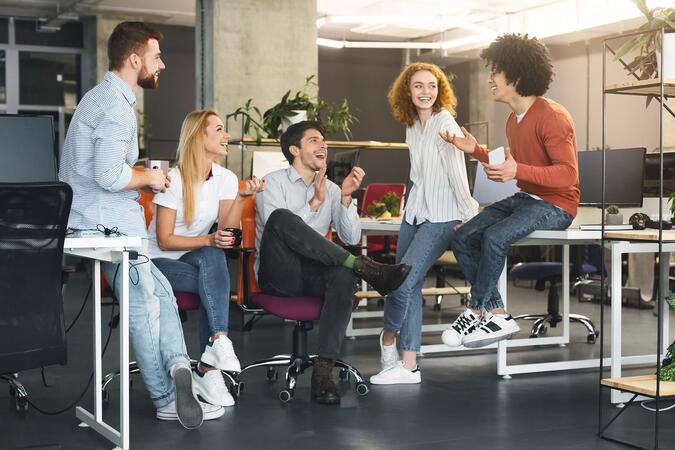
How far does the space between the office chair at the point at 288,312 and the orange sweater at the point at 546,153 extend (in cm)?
96

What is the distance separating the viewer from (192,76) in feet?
49.4

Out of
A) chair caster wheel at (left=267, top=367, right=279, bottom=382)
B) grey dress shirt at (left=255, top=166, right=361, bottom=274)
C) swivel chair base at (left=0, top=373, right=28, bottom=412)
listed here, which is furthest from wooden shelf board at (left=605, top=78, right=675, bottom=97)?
swivel chair base at (left=0, top=373, right=28, bottom=412)

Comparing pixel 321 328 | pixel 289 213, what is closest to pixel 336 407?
pixel 321 328

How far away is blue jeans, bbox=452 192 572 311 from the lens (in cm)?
385

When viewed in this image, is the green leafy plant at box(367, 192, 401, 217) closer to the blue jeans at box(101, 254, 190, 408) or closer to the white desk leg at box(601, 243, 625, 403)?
the white desk leg at box(601, 243, 625, 403)

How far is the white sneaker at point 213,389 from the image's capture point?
371cm

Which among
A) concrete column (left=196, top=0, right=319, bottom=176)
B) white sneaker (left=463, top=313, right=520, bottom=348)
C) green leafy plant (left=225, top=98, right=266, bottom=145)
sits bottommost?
white sneaker (left=463, top=313, right=520, bottom=348)

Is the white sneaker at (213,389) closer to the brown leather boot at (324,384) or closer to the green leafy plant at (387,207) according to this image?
the brown leather boot at (324,384)

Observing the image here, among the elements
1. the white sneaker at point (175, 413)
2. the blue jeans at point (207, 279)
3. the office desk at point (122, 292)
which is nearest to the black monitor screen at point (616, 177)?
the blue jeans at point (207, 279)

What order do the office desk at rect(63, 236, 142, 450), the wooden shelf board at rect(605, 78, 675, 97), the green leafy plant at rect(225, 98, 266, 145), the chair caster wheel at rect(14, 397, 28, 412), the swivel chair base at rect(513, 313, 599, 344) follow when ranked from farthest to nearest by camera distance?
the green leafy plant at rect(225, 98, 266, 145) → the swivel chair base at rect(513, 313, 599, 344) → the chair caster wheel at rect(14, 397, 28, 412) → the wooden shelf board at rect(605, 78, 675, 97) → the office desk at rect(63, 236, 142, 450)

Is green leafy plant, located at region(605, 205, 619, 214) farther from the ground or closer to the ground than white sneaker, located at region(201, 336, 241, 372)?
farther from the ground

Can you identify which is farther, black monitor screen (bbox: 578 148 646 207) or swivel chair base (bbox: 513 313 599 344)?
swivel chair base (bbox: 513 313 599 344)

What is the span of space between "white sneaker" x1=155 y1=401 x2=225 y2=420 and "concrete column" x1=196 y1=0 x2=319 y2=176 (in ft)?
18.1

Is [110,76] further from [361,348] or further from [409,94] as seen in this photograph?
[361,348]
